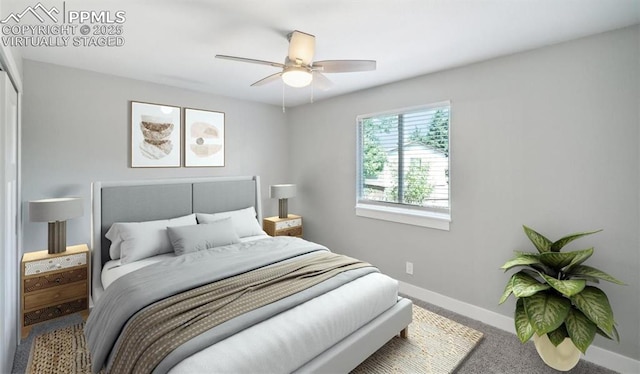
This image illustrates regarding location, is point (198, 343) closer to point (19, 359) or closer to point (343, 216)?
point (19, 359)

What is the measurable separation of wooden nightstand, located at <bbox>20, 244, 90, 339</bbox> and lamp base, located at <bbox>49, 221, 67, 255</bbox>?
5 centimetres

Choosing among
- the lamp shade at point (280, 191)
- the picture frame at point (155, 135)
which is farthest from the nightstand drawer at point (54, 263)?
the lamp shade at point (280, 191)

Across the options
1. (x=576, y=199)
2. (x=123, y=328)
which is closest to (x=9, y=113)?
(x=123, y=328)

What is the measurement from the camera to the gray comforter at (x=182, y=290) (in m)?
1.64

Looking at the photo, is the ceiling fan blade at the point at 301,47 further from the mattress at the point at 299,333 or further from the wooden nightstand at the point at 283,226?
the wooden nightstand at the point at 283,226

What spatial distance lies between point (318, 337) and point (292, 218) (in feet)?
8.64

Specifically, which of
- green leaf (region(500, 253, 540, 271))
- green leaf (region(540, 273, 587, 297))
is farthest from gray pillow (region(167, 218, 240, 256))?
green leaf (region(540, 273, 587, 297))

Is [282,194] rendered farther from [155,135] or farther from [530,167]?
[530,167]

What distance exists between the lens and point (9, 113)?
2037mm

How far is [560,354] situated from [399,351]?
1.05m

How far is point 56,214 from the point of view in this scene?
8.26 feet

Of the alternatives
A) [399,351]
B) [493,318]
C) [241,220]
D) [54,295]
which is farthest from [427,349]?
[54,295]

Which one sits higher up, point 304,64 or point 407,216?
point 304,64

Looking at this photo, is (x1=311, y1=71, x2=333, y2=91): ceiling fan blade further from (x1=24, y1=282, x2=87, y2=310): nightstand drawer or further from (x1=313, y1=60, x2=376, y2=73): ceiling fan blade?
(x1=24, y1=282, x2=87, y2=310): nightstand drawer
